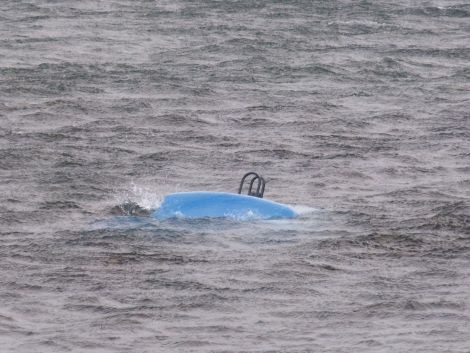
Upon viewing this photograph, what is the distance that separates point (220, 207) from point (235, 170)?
5.91ft

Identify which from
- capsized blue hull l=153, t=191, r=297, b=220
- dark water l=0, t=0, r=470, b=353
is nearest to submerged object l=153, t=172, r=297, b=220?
capsized blue hull l=153, t=191, r=297, b=220

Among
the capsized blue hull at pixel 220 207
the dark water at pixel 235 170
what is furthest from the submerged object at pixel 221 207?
the dark water at pixel 235 170

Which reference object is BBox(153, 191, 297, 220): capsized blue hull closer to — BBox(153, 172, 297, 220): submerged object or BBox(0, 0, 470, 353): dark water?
BBox(153, 172, 297, 220): submerged object

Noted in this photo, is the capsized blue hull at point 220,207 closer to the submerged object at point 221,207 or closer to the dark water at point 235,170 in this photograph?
the submerged object at point 221,207

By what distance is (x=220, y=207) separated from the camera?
10.6 metres

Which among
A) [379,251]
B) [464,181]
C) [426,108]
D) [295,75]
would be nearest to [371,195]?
[464,181]

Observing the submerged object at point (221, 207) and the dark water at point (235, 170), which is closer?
the dark water at point (235, 170)

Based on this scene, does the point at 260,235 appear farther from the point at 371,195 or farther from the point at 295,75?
the point at 295,75

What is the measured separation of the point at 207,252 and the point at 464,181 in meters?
3.17

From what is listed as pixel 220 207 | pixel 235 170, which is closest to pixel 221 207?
pixel 220 207

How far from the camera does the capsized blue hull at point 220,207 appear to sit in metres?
10.6

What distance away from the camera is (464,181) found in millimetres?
12023

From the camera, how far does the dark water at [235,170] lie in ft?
27.2

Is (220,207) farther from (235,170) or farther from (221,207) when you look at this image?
(235,170)
